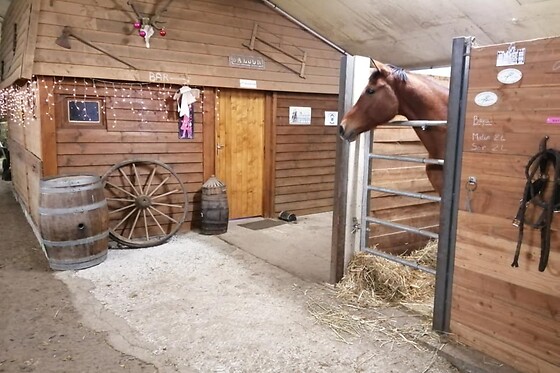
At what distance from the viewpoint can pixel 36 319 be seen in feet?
9.33

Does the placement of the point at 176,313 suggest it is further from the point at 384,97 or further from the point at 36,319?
the point at 384,97

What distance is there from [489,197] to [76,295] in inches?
114

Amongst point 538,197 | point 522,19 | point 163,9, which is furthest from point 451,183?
point 163,9

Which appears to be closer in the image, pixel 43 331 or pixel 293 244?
pixel 43 331

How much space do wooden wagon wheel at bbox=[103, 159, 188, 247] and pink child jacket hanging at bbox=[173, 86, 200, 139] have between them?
0.48 m

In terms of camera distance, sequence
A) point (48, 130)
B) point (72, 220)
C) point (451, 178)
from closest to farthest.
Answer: point (451, 178) → point (72, 220) → point (48, 130)

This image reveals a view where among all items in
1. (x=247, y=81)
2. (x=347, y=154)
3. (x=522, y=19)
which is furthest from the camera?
(x=247, y=81)

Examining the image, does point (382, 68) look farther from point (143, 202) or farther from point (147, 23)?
point (143, 202)

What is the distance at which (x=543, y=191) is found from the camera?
1.98m

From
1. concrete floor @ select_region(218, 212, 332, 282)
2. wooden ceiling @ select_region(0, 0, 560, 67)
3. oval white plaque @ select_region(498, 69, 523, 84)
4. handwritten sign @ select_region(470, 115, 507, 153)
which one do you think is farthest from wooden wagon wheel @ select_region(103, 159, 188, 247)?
oval white plaque @ select_region(498, 69, 523, 84)

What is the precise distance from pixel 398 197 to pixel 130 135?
2870mm

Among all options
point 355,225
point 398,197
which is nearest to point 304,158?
point 398,197

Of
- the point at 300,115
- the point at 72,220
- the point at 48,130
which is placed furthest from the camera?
the point at 300,115

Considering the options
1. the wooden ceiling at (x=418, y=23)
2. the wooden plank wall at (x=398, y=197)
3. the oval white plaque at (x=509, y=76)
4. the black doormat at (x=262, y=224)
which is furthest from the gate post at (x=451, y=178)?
the black doormat at (x=262, y=224)
